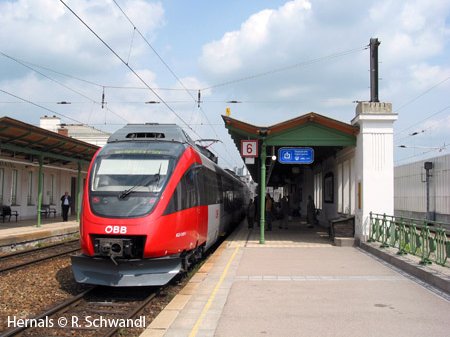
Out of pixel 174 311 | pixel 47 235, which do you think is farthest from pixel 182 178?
pixel 47 235

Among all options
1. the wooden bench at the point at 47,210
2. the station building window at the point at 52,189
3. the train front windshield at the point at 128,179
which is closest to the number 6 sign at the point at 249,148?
the train front windshield at the point at 128,179

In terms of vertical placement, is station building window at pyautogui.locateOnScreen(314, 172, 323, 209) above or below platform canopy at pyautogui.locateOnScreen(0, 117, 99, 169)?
below

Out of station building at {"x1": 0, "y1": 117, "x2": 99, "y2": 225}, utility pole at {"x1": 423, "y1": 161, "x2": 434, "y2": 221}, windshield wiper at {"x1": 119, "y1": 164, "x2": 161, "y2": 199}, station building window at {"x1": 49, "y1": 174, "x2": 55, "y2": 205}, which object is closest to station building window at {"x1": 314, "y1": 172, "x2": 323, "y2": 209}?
utility pole at {"x1": 423, "y1": 161, "x2": 434, "y2": 221}

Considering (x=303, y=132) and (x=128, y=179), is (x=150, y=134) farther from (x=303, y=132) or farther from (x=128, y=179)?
(x=303, y=132)

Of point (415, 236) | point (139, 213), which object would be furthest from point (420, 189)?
point (139, 213)

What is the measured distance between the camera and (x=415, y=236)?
1084 cm

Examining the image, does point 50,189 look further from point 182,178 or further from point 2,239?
point 182,178

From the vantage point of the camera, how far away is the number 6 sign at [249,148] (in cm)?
1605

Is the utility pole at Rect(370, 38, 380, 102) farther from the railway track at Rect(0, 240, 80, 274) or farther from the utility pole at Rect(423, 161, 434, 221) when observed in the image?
the railway track at Rect(0, 240, 80, 274)

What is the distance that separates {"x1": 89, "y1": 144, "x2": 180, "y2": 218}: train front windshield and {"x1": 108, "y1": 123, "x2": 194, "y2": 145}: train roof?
62 centimetres

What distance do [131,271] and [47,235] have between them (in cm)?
1149

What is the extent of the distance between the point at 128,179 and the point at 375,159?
889cm

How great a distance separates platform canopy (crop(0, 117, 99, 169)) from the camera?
16.2m

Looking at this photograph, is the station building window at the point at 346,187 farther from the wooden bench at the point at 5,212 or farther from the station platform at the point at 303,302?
the wooden bench at the point at 5,212
